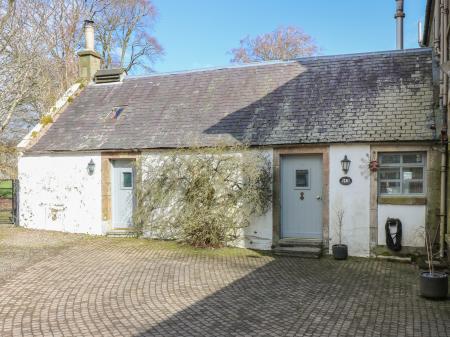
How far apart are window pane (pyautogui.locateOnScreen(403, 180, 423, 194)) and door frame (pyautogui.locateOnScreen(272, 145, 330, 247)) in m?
1.88

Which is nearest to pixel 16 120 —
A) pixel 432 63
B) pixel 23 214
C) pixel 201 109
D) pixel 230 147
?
pixel 23 214

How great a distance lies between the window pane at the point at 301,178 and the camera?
11617mm

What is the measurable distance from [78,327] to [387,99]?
9.58 metres

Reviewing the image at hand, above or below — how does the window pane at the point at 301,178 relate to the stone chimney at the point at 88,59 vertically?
below

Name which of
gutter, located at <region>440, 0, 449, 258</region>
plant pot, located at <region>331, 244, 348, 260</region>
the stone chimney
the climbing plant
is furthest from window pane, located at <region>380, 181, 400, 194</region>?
the stone chimney

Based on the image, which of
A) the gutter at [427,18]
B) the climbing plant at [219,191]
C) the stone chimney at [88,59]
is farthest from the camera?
the stone chimney at [88,59]

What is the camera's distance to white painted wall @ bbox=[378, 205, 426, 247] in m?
10.3

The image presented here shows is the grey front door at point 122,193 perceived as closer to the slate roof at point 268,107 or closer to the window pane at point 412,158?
the slate roof at point 268,107

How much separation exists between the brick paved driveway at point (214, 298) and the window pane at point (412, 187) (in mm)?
1898

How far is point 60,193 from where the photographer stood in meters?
14.3

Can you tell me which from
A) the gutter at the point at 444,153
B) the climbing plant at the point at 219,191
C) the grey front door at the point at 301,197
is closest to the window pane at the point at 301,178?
the grey front door at the point at 301,197

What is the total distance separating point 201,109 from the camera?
45.2 ft

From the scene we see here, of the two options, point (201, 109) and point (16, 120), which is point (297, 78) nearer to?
point (201, 109)

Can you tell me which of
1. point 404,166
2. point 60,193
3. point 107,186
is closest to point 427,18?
point 404,166
